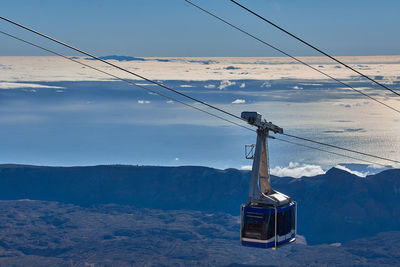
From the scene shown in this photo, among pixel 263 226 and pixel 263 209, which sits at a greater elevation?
pixel 263 209
